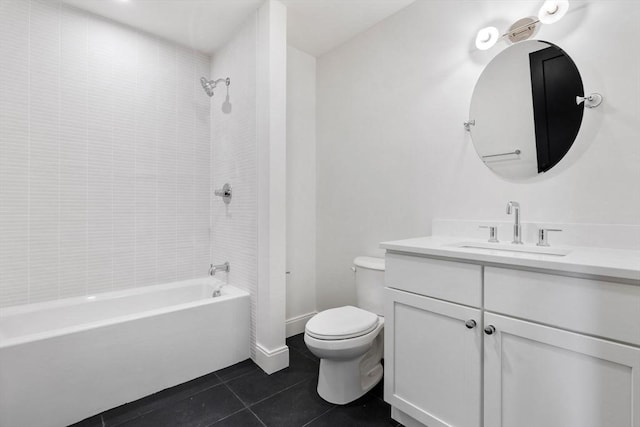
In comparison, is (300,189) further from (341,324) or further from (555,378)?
(555,378)

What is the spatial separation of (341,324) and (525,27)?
1785 mm

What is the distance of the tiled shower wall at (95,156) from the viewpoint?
185cm

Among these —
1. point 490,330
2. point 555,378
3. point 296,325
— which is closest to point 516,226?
point 490,330

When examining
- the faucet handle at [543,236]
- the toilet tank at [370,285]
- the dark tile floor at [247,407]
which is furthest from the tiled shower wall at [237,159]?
the faucet handle at [543,236]

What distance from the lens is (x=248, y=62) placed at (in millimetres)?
2178

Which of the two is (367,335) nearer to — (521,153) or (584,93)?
(521,153)

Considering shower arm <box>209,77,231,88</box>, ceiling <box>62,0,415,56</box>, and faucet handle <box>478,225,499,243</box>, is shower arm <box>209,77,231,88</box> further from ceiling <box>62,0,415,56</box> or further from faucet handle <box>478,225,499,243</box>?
faucet handle <box>478,225,499,243</box>

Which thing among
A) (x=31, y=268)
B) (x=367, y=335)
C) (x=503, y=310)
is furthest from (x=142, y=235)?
(x=503, y=310)

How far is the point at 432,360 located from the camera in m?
1.30

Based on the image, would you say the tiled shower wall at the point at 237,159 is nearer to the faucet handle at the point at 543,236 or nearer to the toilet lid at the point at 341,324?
the toilet lid at the point at 341,324

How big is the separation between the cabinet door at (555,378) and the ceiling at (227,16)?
2.04 meters

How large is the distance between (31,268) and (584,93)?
318cm

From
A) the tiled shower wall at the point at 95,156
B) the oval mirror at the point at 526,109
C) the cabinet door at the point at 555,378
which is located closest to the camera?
the cabinet door at the point at 555,378

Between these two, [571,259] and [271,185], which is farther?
[271,185]
